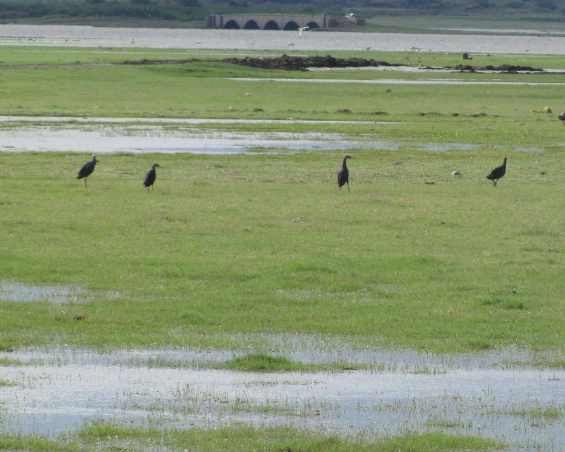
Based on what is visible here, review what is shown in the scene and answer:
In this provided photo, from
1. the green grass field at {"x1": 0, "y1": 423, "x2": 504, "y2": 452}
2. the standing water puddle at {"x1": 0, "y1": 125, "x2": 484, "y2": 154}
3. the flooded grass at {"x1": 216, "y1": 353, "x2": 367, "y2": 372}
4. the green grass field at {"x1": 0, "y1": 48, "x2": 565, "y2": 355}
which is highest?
the green grass field at {"x1": 0, "y1": 423, "x2": 504, "y2": 452}

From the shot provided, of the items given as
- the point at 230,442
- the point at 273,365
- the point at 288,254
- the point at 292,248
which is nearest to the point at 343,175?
the point at 292,248

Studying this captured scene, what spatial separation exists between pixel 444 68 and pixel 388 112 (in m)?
49.2

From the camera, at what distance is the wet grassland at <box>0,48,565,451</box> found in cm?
1125

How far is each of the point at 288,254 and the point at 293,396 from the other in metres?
6.52

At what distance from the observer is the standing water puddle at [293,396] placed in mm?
8438

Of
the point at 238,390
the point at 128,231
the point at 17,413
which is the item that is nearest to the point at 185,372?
the point at 238,390

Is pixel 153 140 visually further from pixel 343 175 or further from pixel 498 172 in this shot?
pixel 498 172

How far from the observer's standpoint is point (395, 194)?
22.4m

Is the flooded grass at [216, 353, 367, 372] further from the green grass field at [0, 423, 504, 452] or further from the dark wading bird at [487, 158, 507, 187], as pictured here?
the dark wading bird at [487, 158, 507, 187]

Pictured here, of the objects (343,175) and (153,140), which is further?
(153,140)

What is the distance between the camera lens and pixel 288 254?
51.3 feet

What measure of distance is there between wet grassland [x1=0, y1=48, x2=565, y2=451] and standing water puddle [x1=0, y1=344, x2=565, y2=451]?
1.33ft

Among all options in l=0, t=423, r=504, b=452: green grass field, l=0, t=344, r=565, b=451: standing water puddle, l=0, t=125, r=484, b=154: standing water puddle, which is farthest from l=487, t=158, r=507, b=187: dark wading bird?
l=0, t=423, r=504, b=452: green grass field

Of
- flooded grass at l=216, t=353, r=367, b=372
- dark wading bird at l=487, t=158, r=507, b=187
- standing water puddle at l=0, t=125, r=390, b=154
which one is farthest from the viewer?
standing water puddle at l=0, t=125, r=390, b=154
